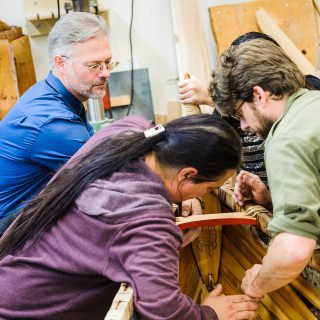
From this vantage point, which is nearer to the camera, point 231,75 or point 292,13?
point 231,75

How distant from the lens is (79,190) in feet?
3.04

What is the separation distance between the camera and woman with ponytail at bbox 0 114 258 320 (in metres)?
0.82

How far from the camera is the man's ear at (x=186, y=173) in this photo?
96cm

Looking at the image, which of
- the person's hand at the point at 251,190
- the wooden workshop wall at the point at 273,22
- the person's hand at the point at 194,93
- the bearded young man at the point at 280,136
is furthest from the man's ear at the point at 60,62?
the wooden workshop wall at the point at 273,22

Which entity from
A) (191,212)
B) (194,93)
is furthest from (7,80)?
(191,212)

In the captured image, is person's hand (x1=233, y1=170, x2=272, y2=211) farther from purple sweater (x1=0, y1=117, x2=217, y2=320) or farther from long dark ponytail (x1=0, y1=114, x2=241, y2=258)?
purple sweater (x1=0, y1=117, x2=217, y2=320)

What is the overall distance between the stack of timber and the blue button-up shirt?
31.7 inches

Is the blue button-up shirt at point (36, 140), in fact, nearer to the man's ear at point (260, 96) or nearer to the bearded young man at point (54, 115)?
the bearded young man at point (54, 115)

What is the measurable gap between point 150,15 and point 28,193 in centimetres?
168

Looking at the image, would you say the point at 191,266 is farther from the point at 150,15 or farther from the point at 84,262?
the point at 150,15

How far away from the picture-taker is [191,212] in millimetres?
1561

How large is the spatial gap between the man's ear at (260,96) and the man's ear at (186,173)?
33 centimetres

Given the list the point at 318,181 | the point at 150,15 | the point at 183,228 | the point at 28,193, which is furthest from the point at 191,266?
the point at 150,15

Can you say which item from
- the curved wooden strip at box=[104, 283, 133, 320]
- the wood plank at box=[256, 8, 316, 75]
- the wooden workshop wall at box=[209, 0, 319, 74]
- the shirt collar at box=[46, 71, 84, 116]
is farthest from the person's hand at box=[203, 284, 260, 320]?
the wooden workshop wall at box=[209, 0, 319, 74]
